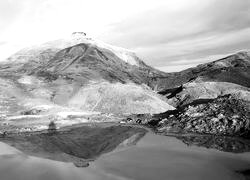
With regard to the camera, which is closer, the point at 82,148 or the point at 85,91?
the point at 82,148

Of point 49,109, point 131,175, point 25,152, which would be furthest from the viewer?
point 49,109

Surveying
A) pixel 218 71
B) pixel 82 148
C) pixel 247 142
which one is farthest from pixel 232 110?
pixel 218 71

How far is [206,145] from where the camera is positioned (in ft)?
154

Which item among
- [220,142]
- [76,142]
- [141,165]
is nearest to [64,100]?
[76,142]

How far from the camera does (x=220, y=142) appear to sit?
48.4 meters

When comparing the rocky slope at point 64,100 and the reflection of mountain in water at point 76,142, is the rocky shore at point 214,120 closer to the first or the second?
the reflection of mountain in water at point 76,142

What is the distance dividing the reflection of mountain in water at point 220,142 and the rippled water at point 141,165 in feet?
6.25

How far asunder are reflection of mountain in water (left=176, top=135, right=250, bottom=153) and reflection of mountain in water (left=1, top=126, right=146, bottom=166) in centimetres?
808

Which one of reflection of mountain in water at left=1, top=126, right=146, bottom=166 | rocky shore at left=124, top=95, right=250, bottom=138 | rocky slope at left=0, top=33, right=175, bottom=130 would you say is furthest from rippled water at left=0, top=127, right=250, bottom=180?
rocky slope at left=0, top=33, right=175, bottom=130

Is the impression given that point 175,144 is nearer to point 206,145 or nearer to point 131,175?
point 206,145

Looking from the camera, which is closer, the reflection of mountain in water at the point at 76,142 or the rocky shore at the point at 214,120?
the reflection of mountain in water at the point at 76,142

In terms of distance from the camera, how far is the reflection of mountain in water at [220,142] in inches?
1738

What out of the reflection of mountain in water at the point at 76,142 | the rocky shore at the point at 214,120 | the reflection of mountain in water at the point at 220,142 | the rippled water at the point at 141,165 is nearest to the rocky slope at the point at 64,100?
the reflection of mountain in water at the point at 76,142

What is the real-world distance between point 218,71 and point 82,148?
105 metres
